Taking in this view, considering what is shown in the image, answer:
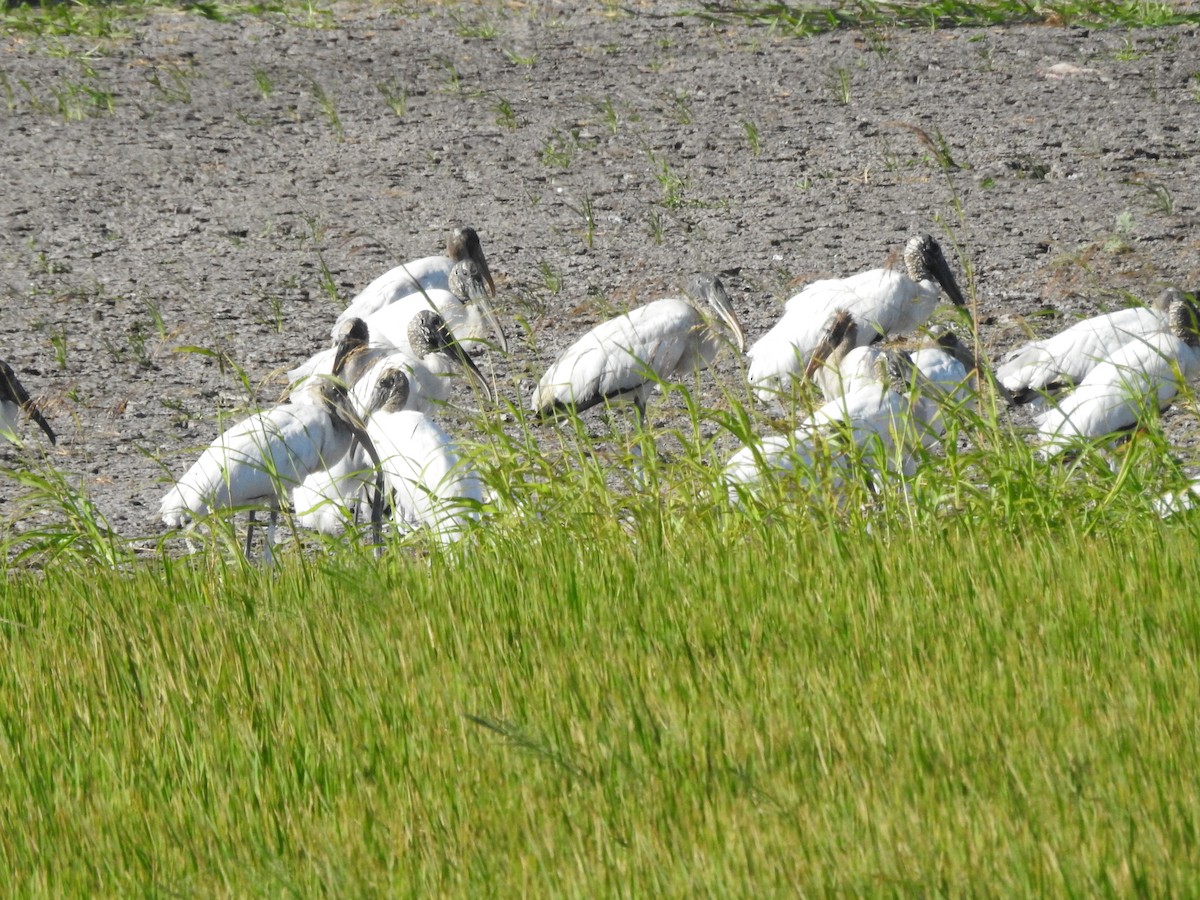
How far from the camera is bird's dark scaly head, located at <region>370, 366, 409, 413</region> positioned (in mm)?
6547

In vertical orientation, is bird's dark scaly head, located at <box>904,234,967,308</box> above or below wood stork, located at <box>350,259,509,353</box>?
below

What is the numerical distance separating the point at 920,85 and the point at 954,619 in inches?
343

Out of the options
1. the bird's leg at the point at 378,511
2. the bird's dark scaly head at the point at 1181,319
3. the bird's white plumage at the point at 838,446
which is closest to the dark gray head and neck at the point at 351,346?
the bird's leg at the point at 378,511

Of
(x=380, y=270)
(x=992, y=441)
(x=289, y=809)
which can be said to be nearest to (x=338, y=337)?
(x=380, y=270)

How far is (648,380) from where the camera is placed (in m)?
7.46

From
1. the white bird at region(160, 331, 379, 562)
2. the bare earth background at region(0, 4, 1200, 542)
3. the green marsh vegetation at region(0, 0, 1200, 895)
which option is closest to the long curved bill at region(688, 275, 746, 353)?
the bare earth background at region(0, 4, 1200, 542)

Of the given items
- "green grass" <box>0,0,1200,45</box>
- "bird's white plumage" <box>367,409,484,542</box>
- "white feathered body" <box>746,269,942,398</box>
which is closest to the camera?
"bird's white plumage" <box>367,409,484,542</box>

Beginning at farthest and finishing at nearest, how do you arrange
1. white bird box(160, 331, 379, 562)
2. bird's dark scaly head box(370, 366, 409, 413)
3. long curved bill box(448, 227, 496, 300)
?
long curved bill box(448, 227, 496, 300)
bird's dark scaly head box(370, 366, 409, 413)
white bird box(160, 331, 379, 562)

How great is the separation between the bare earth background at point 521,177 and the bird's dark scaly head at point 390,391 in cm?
96

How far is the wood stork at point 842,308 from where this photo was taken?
7.36m

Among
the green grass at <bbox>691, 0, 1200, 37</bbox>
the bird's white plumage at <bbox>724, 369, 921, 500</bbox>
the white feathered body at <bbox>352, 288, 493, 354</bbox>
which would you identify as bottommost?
the bird's white plumage at <bbox>724, 369, 921, 500</bbox>

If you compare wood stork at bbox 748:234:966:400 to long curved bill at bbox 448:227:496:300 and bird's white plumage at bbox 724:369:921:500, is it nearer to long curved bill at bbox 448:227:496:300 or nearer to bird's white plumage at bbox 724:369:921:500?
bird's white plumage at bbox 724:369:921:500

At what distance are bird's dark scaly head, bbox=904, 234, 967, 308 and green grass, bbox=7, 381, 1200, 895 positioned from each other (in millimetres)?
3462

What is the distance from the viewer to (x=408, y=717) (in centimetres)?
331
